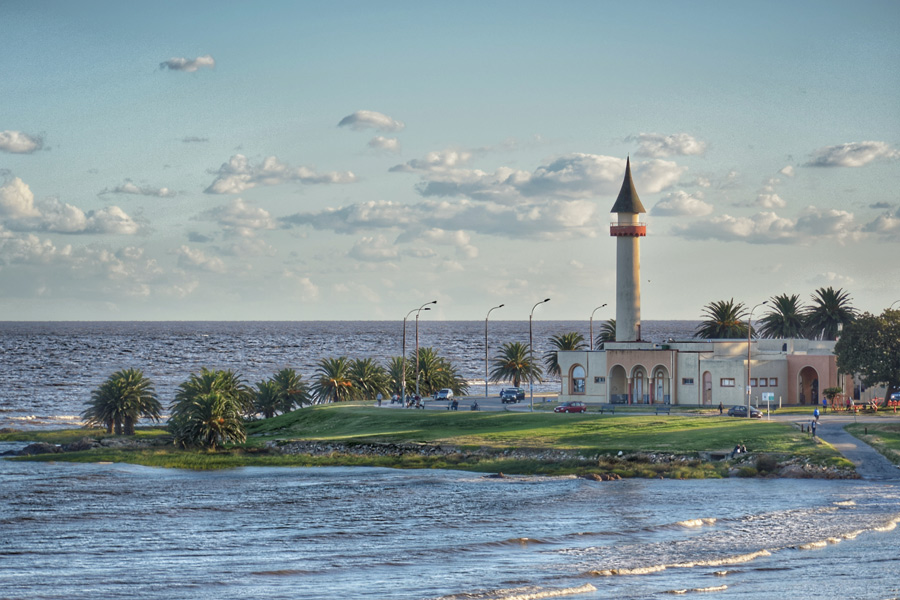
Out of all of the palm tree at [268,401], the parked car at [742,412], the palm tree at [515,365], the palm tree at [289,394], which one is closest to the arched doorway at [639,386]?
the parked car at [742,412]

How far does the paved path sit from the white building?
556 inches

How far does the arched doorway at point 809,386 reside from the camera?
92438 mm

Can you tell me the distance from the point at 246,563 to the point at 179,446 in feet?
128

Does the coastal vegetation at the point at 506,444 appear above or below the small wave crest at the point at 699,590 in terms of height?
above

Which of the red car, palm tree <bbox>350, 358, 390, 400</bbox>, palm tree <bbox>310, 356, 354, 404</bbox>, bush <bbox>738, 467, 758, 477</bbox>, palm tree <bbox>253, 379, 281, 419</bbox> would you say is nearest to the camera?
bush <bbox>738, 467, 758, 477</bbox>

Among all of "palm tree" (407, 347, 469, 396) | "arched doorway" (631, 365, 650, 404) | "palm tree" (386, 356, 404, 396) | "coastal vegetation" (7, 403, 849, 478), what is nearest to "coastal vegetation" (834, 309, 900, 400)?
"arched doorway" (631, 365, 650, 404)

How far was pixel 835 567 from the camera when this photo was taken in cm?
3572

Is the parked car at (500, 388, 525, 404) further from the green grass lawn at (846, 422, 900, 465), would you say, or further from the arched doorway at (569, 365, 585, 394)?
the green grass lawn at (846, 422, 900, 465)

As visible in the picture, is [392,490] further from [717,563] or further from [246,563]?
[717,563]

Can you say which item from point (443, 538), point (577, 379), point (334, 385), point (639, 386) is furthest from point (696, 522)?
point (334, 385)

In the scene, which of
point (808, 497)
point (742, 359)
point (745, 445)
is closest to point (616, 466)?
point (745, 445)

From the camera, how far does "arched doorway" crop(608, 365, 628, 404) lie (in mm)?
93875

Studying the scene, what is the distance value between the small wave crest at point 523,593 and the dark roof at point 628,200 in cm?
6771

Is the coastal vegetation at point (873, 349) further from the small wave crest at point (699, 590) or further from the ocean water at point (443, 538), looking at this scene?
the small wave crest at point (699, 590)
